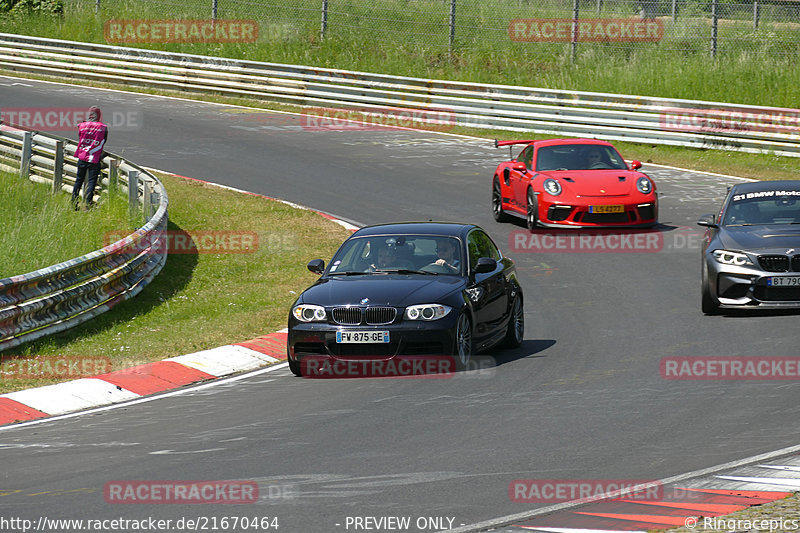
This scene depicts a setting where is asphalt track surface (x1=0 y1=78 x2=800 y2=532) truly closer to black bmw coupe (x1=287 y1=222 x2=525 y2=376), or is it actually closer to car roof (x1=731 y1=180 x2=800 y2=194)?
black bmw coupe (x1=287 y1=222 x2=525 y2=376)

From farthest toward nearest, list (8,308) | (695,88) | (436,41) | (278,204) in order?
(436,41) < (695,88) < (278,204) < (8,308)

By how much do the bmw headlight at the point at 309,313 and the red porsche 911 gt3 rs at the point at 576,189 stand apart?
326 inches

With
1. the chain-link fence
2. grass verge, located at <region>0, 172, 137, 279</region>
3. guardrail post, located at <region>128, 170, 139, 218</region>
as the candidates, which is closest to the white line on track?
grass verge, located at <region>0, 172, 137, 279</region>

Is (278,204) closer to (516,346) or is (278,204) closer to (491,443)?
(516,346)

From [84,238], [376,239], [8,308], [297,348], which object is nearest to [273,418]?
[297,348]

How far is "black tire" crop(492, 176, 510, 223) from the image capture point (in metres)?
20.7

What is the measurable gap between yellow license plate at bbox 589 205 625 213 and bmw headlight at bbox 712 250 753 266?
508cm

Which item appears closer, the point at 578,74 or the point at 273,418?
the point at 273,418

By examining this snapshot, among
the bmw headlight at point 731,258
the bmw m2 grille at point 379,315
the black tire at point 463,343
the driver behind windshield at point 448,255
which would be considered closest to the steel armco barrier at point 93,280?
the bmw m2 grille at point 379,315

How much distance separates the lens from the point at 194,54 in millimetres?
37125

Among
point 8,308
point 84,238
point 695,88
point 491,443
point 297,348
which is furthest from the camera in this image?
point 695,88

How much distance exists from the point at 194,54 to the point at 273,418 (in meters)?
28.9

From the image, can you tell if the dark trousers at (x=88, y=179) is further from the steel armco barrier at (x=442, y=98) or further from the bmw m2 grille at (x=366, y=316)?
the steel armco barrier at (x=442, y=98)

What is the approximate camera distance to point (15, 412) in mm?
10391
